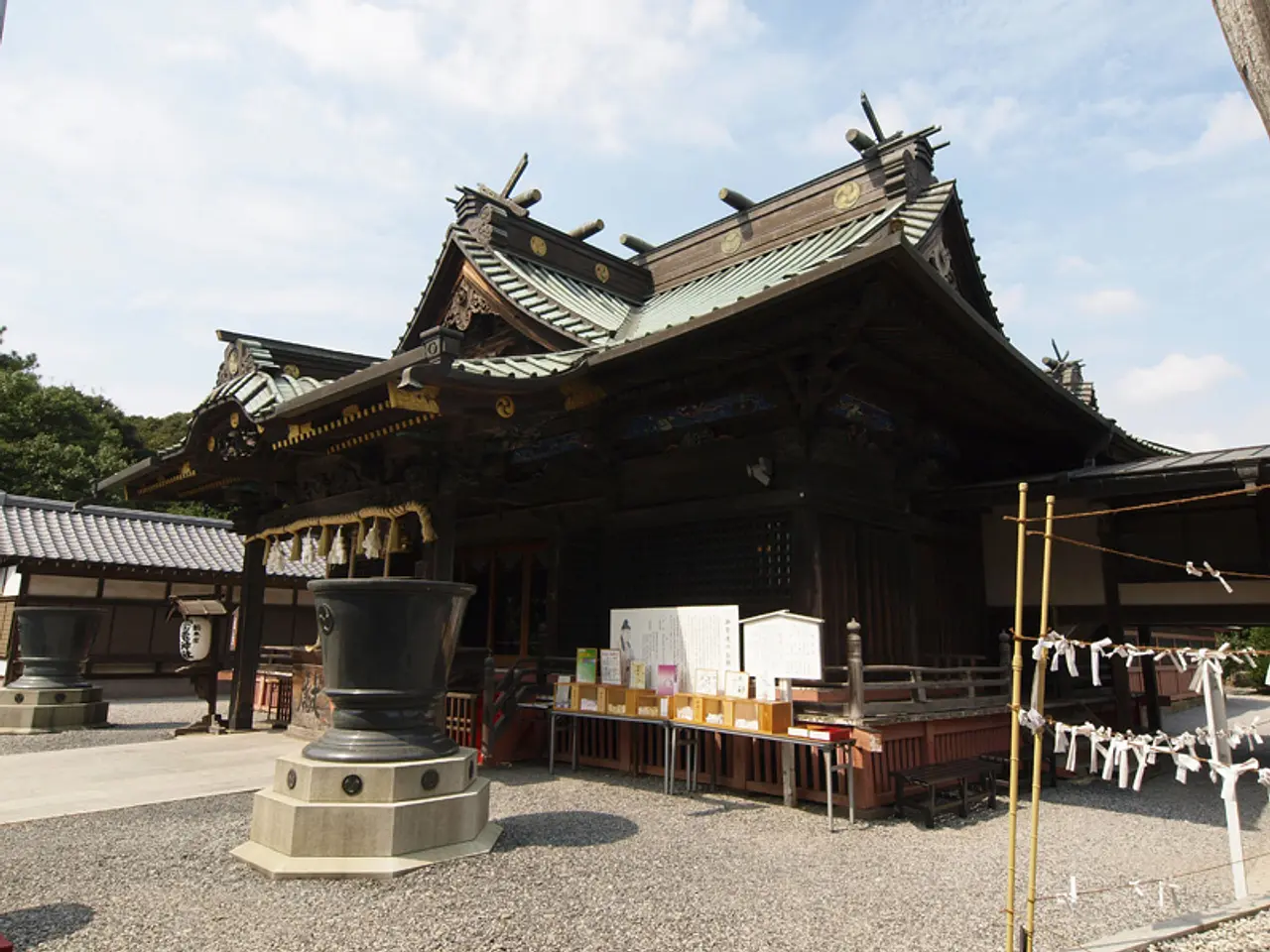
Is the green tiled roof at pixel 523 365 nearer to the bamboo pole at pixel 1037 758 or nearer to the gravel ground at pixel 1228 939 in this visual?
the bamboo pole at pixel 1037 758

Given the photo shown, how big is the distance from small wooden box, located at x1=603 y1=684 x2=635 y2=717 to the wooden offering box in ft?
3.88

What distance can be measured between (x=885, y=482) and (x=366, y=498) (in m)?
6.00

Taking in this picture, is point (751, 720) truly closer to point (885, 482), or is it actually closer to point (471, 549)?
→ point (885, 482)

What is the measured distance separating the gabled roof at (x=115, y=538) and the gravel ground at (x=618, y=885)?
44.5 feet

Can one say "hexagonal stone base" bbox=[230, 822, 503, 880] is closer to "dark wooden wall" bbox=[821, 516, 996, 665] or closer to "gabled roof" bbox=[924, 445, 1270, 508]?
"dark wooden wall" bbox=[821, 516, 996, 665]

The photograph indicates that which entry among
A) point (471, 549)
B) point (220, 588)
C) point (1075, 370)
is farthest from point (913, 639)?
point (220, 588)

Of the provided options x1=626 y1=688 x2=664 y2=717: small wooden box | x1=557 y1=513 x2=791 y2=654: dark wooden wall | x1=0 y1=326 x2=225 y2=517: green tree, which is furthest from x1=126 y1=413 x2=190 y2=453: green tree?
x1=626 y1=688 x2=664 y2=717: small wooden box

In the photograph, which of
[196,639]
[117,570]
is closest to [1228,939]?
[196,639]

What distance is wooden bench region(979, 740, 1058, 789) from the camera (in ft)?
26.4

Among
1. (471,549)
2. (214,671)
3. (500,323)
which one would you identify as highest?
(500,323)

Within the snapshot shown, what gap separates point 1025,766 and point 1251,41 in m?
8.09

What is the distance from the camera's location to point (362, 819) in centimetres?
500

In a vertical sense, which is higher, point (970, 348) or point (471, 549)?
point (970, 348)

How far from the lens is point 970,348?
7.72 metres
